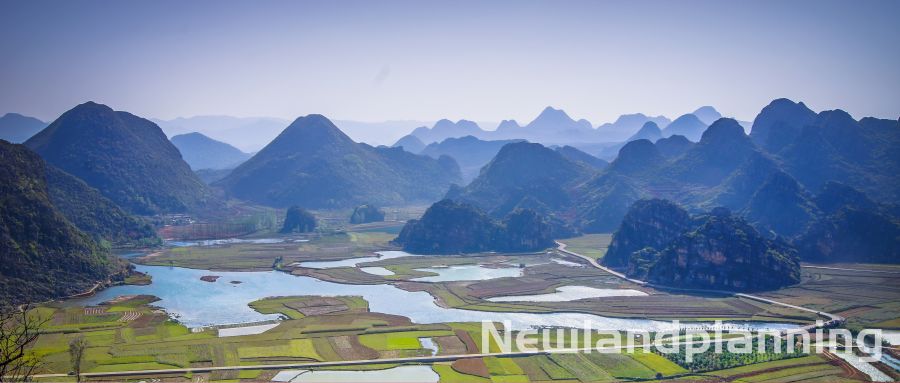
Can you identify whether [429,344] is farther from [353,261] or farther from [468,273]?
[353,261]

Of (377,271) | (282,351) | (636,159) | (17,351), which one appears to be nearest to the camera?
(17,351)

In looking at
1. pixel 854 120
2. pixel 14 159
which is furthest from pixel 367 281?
pixel 854 120

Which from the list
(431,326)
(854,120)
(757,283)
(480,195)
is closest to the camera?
(431,326)

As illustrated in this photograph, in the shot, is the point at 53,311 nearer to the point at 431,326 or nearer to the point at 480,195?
the point at 431,326

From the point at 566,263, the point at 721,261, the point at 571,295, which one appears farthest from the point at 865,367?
the point at 566,263

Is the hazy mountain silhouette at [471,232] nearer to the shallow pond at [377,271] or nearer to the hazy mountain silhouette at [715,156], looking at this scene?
the shallow pond at [377,271]
